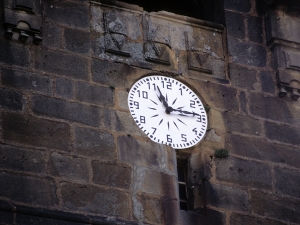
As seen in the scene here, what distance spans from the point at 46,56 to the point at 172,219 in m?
2.25

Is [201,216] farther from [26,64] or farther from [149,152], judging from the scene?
[26,64]

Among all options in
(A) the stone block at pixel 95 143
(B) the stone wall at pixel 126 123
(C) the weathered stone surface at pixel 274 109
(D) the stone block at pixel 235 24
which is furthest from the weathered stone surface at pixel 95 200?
(D) the stone block at pixel 235 24

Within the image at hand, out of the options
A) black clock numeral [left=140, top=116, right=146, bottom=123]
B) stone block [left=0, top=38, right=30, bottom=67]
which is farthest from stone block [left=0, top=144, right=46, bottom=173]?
black clock numeral [left=140, top=116, right=146, bottom=123]

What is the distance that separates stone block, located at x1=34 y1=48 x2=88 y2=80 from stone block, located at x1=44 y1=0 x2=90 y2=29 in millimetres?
472

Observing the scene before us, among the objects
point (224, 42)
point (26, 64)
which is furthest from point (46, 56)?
point (224, 42)

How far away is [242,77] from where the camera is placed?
15.2 meters

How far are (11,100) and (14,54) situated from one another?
636mm

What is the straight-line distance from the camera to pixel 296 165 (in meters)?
14.7

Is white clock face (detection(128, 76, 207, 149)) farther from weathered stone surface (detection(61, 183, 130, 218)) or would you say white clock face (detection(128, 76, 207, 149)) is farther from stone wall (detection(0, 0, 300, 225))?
weathered stone surface (detection(61, 183, 130, 218))

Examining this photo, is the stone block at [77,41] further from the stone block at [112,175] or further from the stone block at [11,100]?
the stone block at [112,175]

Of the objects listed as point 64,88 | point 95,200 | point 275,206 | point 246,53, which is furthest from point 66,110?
point 246,53

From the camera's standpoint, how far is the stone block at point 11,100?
13.8m

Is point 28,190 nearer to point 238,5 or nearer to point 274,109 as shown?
point 274,109

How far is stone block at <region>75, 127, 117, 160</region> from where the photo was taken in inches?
544
